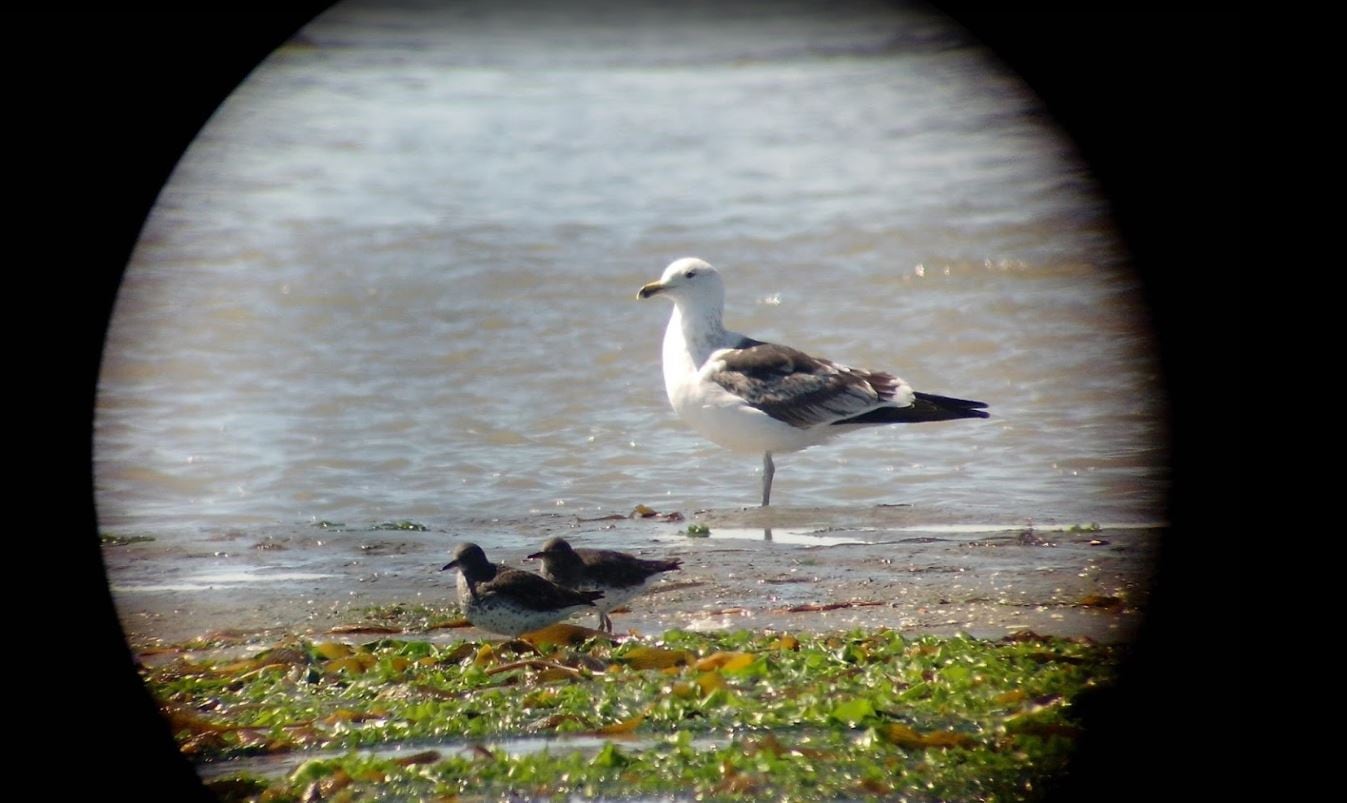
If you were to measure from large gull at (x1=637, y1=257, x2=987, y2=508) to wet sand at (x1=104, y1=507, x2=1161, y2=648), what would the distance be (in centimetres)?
55

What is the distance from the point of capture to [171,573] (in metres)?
5.45

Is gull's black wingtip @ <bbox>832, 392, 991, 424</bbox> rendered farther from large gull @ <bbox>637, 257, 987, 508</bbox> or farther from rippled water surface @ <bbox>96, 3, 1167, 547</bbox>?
rippled water surface @ <bbox>96, 3, 1167, 547</bbox>

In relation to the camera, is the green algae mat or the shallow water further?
the shallow water

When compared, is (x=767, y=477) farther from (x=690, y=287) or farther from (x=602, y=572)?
(x=602, y=572)

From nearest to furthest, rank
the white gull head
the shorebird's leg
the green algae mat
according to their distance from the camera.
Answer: the green algae mat, the shorebird's leg, the white gull head

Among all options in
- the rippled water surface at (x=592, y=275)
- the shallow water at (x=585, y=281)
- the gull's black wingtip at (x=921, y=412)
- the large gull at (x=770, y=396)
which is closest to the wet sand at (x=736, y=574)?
the shallow water at (x=585, y=281)

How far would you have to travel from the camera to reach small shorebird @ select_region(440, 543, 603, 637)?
456 centimetres

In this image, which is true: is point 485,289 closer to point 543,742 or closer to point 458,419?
point 458,419

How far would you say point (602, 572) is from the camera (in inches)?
189

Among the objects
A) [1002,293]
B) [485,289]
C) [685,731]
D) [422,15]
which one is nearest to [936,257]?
[1002,293]

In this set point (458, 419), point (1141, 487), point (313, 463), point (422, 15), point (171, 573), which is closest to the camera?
point (171, 573)

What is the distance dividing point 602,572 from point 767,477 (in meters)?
1.94

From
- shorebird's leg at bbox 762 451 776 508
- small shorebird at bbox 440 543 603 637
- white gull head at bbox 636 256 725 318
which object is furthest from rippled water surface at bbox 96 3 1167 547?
small shorebird at bbox 440 543 603 637

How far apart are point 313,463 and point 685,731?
3587 millimetres
